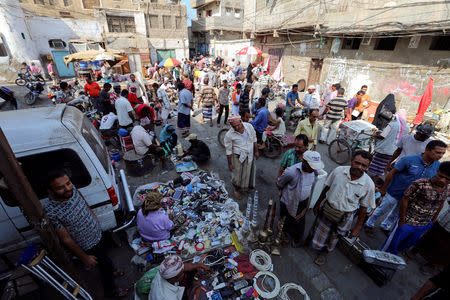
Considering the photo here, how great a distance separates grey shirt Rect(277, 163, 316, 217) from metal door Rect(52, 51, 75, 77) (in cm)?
2843

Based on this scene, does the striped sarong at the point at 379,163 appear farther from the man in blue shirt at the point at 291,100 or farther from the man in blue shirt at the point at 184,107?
the man in blue shirt at the point at 184,107

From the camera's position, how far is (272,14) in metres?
16.6

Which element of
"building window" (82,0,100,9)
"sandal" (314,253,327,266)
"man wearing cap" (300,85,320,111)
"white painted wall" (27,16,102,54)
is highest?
"building window" (82,0,100,9)

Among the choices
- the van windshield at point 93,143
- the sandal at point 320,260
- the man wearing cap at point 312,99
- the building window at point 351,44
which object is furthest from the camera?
the building window at point 351,44

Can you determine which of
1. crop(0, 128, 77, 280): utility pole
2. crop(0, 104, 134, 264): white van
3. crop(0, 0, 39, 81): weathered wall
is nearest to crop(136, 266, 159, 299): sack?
crop(0, 128, 77, 280): utility pole

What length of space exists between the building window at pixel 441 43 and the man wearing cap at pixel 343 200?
33.1ft

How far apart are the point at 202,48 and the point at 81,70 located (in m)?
19.5

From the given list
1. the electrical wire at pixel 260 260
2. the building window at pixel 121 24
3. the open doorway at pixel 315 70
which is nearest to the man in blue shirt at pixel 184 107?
the electrical wire at pixel 260 260

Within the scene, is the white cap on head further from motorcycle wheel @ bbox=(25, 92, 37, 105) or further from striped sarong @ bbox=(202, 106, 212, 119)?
motorcycle wheel @ bbox=(25, 92, 37, 105)

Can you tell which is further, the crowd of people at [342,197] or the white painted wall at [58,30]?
the white painted wall at [58,30]

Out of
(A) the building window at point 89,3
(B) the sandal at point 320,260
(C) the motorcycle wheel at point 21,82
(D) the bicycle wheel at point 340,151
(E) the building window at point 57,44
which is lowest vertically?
(B) the sandal at point 320,260

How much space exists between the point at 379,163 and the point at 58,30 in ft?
107

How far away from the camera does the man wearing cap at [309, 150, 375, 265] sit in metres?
2.84

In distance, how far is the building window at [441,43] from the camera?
27.1ft
